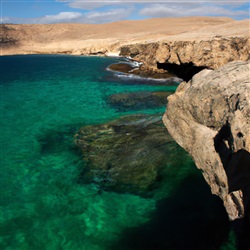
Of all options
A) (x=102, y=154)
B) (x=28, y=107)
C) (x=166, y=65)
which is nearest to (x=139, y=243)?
(x=102, y=154)

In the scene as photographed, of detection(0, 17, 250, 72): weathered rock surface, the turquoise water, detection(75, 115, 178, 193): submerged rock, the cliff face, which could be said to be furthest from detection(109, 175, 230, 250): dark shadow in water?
detection(0, 17, 250, 72): weathered rock surface

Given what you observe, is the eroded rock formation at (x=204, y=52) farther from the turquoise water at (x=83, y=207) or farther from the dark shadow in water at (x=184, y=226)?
the dark shadow in water at (x=184, y=226)

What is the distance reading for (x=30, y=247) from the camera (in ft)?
27.6

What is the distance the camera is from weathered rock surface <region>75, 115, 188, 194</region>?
11.0 m

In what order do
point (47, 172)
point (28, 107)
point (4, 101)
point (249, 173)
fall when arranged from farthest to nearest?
point (4, 101) → point (28, 107) → point (47, 172) → point (249, 173)

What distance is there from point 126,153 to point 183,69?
803 inches

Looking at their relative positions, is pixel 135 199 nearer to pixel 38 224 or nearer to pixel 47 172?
pixel 38 224

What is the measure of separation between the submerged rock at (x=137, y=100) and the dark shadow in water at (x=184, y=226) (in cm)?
1200

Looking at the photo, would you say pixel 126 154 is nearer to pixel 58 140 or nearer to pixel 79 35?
pixel 58 140

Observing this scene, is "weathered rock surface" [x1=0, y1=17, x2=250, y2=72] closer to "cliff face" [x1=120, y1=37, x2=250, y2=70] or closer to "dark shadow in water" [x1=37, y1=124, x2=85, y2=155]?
"cliff face" [x1=120, y1=37, x2=250, y2=70]

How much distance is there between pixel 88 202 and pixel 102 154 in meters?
3.17

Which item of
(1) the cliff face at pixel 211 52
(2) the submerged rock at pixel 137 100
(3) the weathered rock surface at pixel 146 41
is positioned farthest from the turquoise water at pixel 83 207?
(3) the weathered rock surface at pixel 146 41

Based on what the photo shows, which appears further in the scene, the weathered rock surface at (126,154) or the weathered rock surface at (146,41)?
the weathered rock surface at (146,41)

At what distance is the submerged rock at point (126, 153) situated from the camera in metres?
11.0
